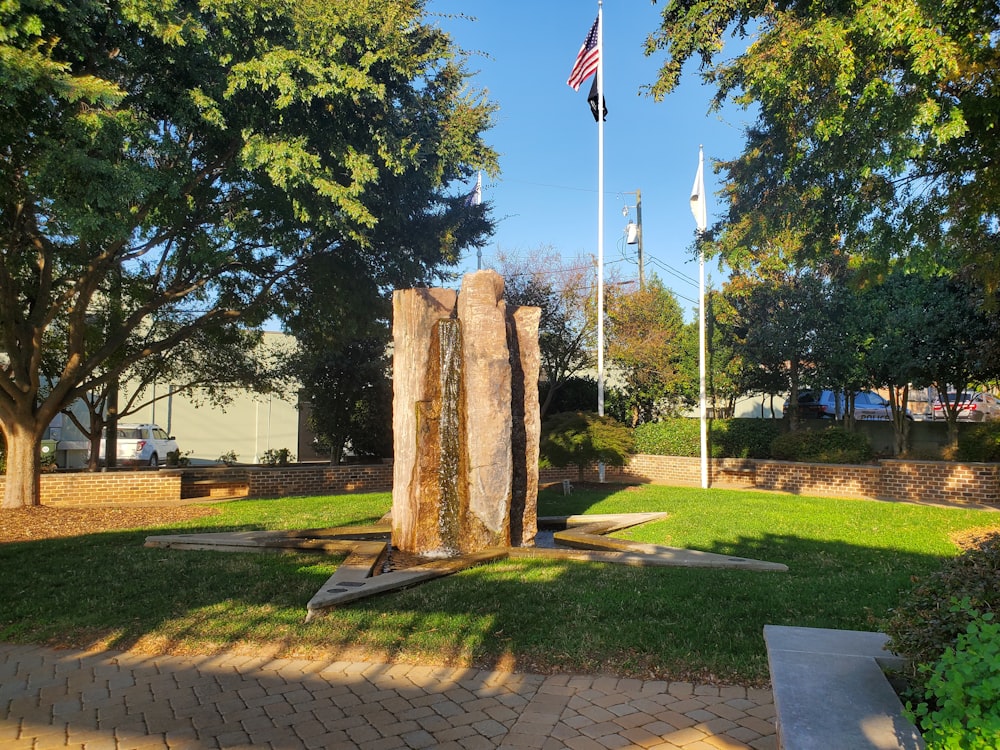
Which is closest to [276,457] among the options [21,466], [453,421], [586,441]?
[21,466]

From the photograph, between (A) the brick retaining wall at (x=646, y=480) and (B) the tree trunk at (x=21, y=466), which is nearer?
(B) the tree trunk at (x=21, y=466)

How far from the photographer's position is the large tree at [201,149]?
8.95 metres

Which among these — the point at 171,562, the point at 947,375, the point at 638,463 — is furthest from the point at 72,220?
the point at 947,375

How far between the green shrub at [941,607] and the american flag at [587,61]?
16563 mm

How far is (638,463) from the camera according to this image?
20547mm

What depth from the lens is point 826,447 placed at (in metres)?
17.5

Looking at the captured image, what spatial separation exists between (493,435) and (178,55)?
6.73 metres

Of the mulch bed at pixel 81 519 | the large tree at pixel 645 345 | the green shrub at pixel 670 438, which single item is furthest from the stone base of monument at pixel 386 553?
the large tree at pixel 645 345

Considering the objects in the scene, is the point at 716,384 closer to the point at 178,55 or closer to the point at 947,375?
the point at 947,375

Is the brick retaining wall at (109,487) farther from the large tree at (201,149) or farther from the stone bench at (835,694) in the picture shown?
the stone bench at (835,694)

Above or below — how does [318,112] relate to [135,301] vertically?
above

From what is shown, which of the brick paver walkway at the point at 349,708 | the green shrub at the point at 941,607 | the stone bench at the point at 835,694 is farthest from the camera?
the brick paver walkway at the point at 349,708

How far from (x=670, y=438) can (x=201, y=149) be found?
44.6ft

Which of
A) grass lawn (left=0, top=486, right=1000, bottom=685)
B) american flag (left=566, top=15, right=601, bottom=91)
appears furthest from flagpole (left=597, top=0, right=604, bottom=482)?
grass lawn (left=0, top=486, right=1000, bottom=685)
